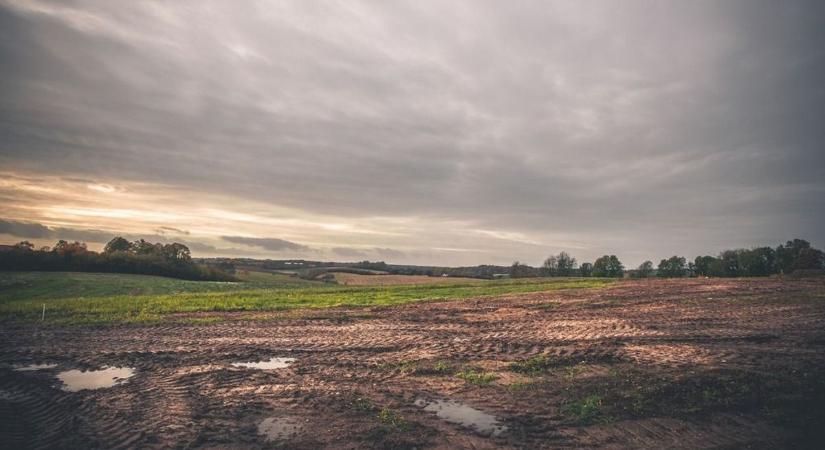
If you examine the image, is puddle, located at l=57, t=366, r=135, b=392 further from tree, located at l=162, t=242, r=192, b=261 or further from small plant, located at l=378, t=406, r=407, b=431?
tree, located at l=162, t=242, r=192, b=261

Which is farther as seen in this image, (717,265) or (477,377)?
(717,265)

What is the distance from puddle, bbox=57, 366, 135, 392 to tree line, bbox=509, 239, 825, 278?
102 m

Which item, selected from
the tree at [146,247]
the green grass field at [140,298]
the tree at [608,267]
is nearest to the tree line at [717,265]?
the tree at [608,267]

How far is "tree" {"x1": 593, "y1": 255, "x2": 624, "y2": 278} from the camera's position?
112 metres

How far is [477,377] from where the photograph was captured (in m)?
10.7

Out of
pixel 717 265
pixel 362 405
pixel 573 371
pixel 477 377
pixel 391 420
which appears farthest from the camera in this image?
pixel 717 265

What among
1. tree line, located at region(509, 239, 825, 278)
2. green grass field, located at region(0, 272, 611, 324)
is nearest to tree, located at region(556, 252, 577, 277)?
tree line, located at region(509, 239, 825, 278)

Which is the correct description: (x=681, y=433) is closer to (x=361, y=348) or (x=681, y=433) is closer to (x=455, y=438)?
(x=455, y=438)

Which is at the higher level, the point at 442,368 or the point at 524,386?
the point at 524,386

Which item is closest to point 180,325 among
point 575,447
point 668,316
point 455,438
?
point 455,438

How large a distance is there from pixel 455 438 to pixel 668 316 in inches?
694

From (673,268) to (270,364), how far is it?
4931 inches

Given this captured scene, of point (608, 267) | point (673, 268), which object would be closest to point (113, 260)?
point (608, 267)

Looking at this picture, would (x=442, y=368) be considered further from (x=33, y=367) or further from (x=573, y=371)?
(x=33, y=367)
